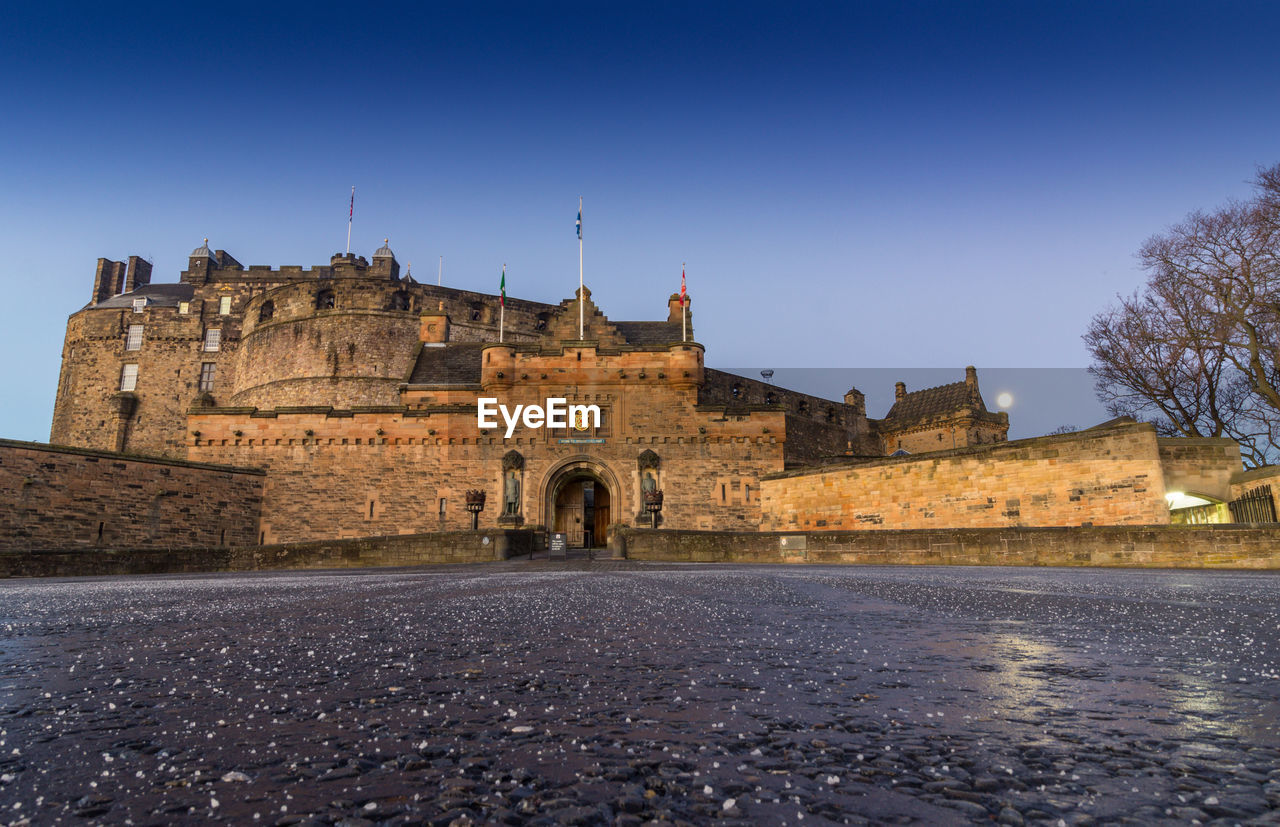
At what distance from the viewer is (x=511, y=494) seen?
27094mm

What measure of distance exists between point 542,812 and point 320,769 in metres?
0.46

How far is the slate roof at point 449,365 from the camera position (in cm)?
3183

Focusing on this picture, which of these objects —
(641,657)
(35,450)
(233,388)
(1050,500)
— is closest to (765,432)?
(1050,500)

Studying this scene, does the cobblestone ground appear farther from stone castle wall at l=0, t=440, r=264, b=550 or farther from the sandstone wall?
stone castle wall at l=0, t=440, r=264, b=550

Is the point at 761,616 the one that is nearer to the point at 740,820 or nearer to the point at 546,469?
the point at 740,820

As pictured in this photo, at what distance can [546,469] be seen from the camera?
27484mm

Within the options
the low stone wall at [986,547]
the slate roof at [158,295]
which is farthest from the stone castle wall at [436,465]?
the slate roof at [158,295]

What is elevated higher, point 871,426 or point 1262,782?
point 871,426

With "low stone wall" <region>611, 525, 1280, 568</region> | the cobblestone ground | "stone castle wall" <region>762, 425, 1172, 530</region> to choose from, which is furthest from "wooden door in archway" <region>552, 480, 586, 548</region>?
the cobblestone ground

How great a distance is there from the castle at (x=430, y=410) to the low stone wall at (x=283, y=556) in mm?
7623

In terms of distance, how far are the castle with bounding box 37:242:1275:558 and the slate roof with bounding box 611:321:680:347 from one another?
18 cm

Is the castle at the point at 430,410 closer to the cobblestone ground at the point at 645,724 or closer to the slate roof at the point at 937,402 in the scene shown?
the slate roof at the point at 937,402

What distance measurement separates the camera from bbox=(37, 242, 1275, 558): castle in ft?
62.3

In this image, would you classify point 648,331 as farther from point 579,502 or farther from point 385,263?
point 385,263
